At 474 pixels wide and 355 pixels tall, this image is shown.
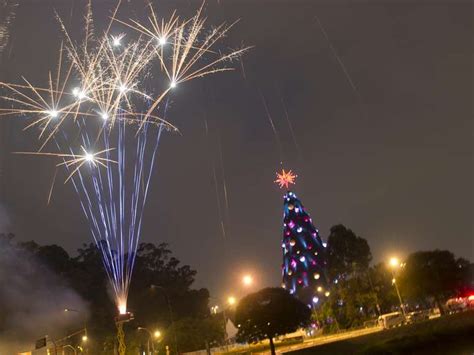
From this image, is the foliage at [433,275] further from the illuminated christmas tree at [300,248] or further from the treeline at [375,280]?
the illuminated christmas tree at [300,248]

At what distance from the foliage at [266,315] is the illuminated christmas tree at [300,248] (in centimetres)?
6100

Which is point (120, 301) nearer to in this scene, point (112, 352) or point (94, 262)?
point (112, 352)

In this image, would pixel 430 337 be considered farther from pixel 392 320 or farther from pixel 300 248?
pixel 300 248

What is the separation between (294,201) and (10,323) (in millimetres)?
66412

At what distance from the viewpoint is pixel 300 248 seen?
10600 cm

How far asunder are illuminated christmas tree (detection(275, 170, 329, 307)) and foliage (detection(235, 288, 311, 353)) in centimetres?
6100

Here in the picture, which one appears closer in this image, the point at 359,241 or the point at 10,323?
the point at 10,323

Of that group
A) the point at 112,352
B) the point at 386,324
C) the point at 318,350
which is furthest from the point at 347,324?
the point at 112,352

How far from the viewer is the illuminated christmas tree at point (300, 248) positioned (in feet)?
343

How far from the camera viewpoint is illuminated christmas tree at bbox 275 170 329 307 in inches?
4115

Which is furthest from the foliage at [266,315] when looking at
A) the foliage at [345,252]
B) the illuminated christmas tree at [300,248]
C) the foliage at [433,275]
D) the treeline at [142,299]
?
the illuminated christmas tree at [300,248]

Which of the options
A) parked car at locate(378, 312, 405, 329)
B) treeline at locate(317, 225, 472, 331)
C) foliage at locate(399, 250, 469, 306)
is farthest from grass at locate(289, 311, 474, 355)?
foliage at locate(399, 250, 469, 306)

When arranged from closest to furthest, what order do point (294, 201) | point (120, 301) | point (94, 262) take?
point (120, 301) → point (94, 262) → point (294, 201)

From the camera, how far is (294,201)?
105 meters
